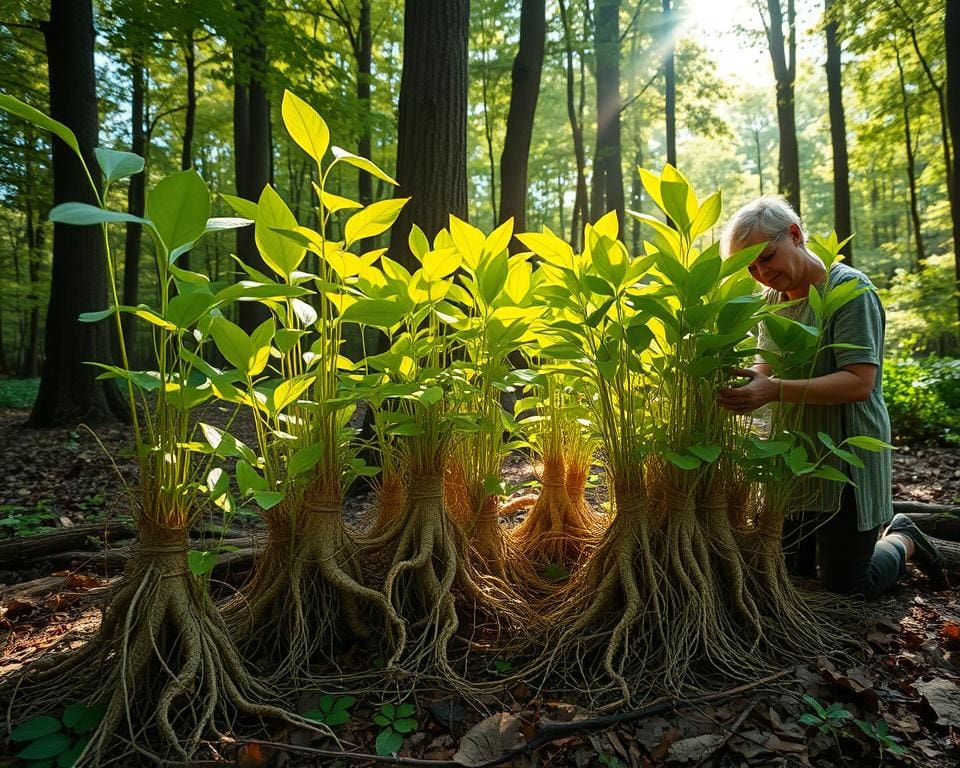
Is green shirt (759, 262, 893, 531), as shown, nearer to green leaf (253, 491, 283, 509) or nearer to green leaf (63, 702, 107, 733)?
green leaf (253, 491, 283, 509)

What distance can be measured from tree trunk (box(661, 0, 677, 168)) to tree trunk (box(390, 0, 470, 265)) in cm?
1011

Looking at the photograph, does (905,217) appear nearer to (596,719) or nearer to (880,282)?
(880,282)

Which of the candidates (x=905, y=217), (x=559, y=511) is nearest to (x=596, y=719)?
(x=559, y=511)

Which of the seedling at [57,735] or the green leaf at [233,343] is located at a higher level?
the green leaf at [233,343]

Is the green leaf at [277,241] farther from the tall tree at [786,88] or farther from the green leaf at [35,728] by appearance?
the tall tree at [786,88]

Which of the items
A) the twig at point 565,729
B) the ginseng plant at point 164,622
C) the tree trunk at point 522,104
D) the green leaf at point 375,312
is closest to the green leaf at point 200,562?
the ginseng plant at point 164,622

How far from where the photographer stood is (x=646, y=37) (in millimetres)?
12227

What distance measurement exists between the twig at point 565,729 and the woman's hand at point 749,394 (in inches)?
24.1

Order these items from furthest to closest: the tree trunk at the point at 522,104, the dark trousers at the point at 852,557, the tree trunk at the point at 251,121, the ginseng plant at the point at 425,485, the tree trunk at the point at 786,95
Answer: the tree trunk at the point at 786,95 → the tree trunk at the point at 251,121 → the tree trunk at the point at 522,104 → the dark trousers at the point at 852,557 → the ginseng plant at the point at 425,485

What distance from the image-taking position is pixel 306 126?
1.12 metres

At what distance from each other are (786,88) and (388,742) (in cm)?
1204

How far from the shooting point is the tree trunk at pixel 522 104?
5707mm

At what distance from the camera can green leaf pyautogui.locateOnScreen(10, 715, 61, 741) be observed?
926mm

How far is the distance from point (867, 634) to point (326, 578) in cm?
147
